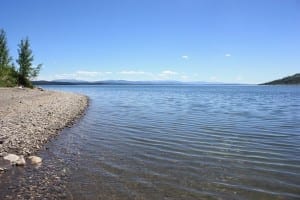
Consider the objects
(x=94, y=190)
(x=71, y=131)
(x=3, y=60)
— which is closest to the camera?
(x=94, y=190)

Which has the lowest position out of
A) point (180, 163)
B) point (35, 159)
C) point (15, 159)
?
point (180, 163)

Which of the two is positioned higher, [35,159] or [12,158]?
[12,158]

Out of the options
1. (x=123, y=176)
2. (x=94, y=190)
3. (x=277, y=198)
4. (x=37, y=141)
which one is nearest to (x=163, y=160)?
(x=123, y=176)

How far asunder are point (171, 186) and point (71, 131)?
1145 cm

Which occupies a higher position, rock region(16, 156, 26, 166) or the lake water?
rock region(16, 156, 26, 166)

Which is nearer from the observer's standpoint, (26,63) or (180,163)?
(180,163)

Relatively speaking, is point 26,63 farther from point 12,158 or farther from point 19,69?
point 12,158

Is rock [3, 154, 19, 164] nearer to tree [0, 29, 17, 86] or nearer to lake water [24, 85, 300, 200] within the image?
lake water [24, 85, 300, 200]

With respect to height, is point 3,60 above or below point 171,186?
above

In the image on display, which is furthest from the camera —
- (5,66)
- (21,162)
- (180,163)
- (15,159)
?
(5,66)

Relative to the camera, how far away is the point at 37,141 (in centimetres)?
1566

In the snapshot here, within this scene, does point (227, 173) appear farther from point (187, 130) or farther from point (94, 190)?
point (187, 130)

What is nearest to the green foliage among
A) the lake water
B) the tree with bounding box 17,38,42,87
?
the tree with bounding box 17,38,42,87

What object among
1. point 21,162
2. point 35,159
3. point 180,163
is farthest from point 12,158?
point 180,163
